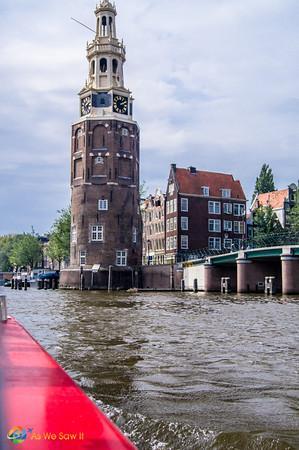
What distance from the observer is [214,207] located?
7675 cm

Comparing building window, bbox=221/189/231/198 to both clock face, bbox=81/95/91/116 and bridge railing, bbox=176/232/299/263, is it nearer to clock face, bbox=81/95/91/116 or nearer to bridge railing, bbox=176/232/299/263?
bridge railing, bbox=176/232/299/263

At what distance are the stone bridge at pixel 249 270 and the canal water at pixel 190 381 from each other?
1233 inches

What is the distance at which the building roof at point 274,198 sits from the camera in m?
79.7

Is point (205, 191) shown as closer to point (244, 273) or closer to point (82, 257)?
point (82, 257)

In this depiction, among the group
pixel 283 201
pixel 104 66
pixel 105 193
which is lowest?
pixel 105 193

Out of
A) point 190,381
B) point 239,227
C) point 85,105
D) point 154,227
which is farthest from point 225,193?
point 190,381

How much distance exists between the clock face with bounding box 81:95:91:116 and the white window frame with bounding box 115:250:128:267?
2033cm

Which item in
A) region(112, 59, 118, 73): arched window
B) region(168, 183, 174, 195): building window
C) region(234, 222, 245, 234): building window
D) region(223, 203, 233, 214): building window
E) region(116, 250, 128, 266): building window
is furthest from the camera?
region(234, 222, 245, 234): building window

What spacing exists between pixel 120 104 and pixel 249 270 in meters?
31.6

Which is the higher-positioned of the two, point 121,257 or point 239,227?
point 239,227

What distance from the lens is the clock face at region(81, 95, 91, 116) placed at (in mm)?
69706

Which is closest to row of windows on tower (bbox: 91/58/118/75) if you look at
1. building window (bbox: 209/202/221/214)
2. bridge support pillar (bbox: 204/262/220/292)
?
building window (bbox: 209/202/221/214)

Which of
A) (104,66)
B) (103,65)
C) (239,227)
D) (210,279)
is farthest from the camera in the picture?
(239,227)
